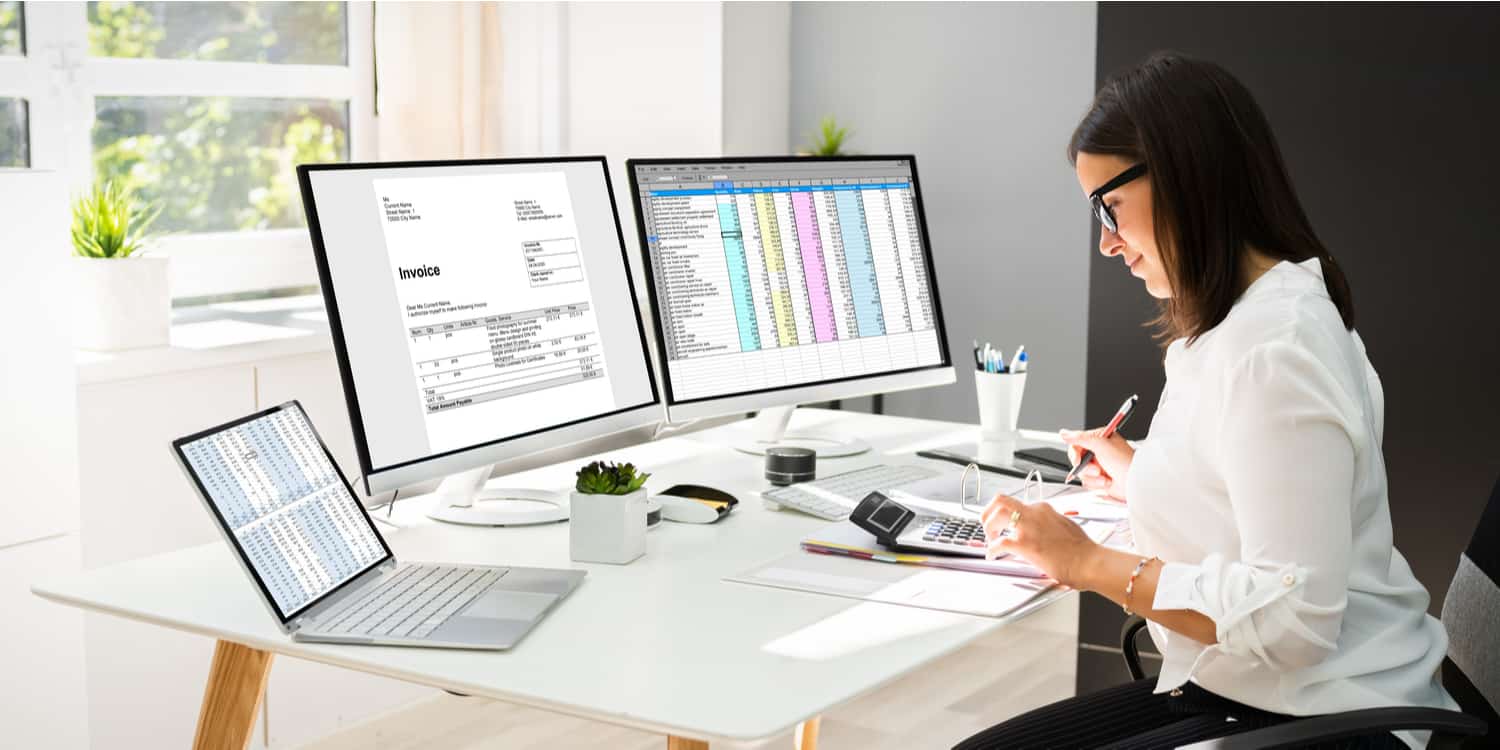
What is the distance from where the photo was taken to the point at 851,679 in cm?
145

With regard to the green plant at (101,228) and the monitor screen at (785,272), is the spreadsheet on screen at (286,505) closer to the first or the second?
the monitor screen at (785,272)

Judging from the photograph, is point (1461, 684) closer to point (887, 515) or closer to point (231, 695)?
point (887, 515)

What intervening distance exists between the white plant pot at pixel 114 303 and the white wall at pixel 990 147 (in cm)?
214

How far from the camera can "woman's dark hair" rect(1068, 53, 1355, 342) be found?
156 cm

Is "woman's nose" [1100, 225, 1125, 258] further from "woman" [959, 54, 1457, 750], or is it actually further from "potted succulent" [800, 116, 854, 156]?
"potted succulent" [800, 116, 854, 156]

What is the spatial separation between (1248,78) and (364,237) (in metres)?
2.03

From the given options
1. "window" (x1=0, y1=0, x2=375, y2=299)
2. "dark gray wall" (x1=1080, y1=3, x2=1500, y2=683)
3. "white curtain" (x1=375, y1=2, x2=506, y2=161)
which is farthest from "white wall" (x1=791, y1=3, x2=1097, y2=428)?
"window" (x1=0, y1=0, x2=375, y2=299)

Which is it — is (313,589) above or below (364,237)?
below

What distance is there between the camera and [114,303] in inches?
108

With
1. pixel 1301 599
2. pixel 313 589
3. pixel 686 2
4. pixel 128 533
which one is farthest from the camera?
pixel 686 2

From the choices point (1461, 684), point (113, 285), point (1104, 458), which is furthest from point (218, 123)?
point (1461, 684)

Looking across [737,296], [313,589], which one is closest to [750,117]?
[737,296]

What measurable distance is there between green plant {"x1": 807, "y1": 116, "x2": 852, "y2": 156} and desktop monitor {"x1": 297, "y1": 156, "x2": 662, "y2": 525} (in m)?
1.87

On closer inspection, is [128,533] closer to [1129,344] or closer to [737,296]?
[737,296]
